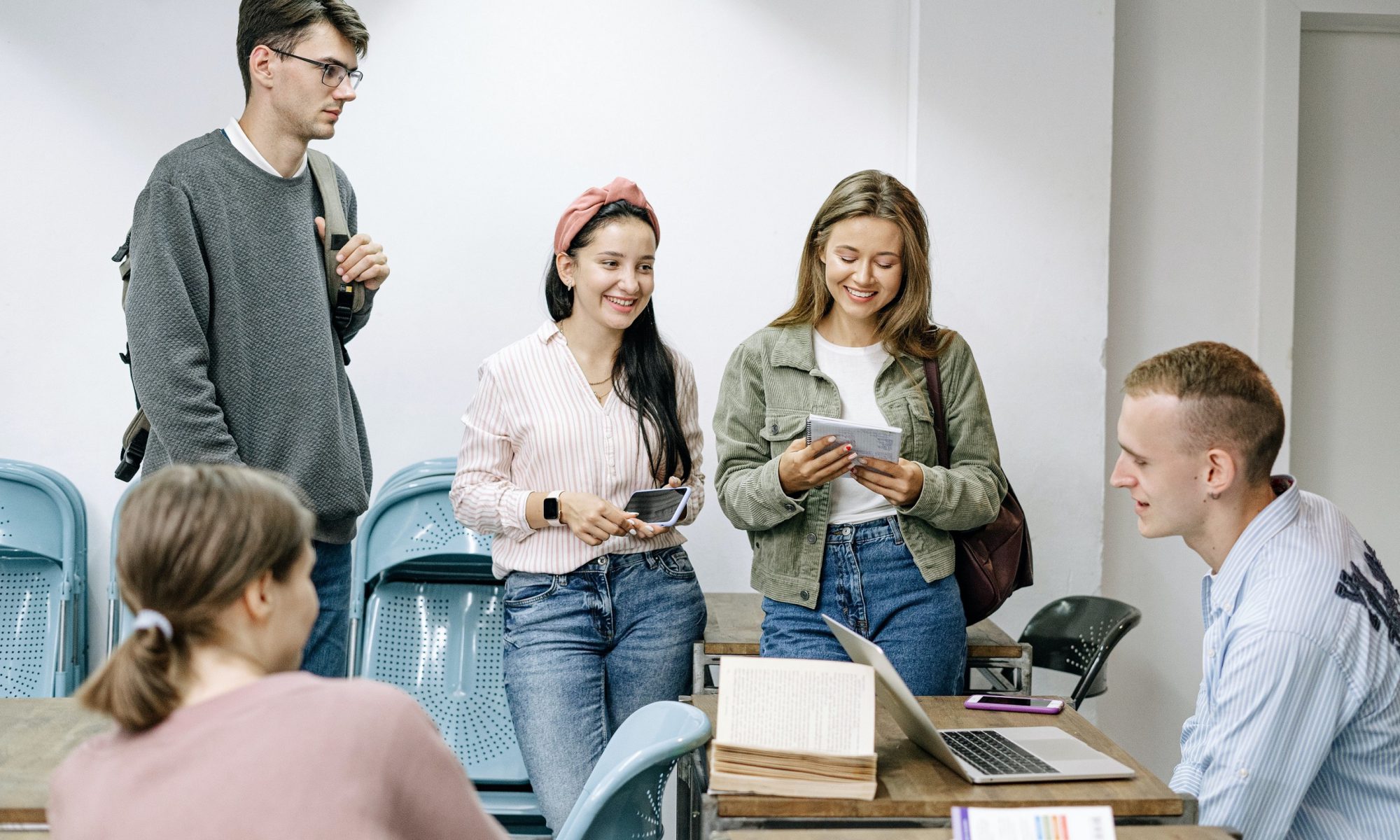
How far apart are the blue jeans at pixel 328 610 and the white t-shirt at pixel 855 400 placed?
1.20m

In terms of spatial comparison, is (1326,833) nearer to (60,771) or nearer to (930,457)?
(930,457)

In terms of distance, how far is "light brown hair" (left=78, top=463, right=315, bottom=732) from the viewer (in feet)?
4.27

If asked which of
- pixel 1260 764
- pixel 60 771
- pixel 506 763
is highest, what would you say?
pixel 60 771

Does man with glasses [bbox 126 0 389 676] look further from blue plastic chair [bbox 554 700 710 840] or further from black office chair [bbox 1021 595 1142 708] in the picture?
black office chair [bbox 1021 595 1142 708]

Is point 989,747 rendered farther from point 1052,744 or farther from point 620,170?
point 620,170

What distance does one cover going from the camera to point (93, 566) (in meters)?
3.99

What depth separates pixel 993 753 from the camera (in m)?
2.09

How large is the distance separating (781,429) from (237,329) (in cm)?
129

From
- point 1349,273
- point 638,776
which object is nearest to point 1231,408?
point 638,776

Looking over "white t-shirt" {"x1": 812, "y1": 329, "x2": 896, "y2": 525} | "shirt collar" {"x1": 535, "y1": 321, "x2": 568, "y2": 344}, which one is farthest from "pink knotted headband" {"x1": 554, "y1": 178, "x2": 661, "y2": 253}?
"white t-shirt" {"x1": 812, "y1": 329, "x2": 896, "y2": 525}

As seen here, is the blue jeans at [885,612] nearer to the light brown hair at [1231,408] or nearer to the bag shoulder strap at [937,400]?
the bag shoulder strap at [937,400]

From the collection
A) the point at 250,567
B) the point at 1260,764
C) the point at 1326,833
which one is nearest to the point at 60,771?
the point at 250,567

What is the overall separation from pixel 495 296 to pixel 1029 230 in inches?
71.5

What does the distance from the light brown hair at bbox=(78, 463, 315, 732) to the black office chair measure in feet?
8.37
